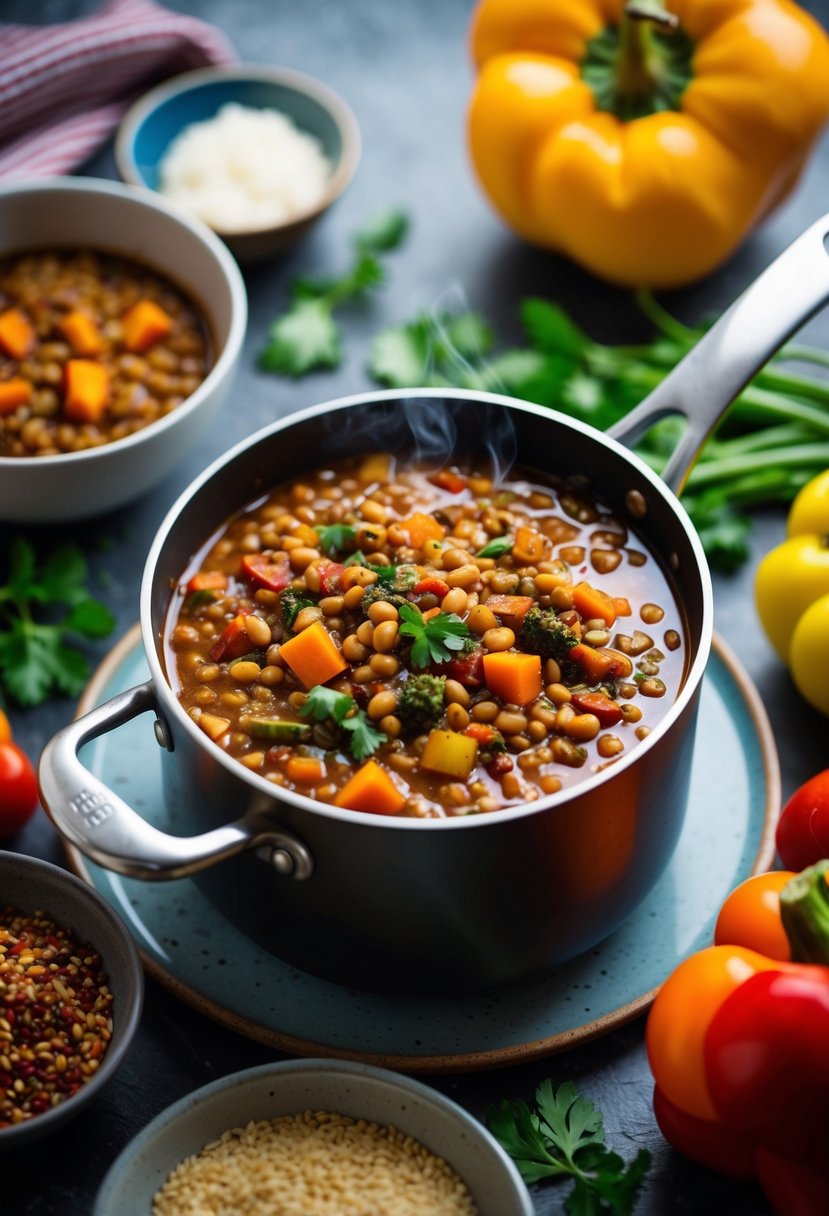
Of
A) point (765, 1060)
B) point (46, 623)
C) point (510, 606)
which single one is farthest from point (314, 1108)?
point (46, 623)

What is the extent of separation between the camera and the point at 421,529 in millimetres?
3311

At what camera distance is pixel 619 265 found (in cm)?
451

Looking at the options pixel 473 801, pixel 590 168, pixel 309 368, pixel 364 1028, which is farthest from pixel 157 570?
pixel 590 168

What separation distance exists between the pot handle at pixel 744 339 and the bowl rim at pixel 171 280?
1.34 meters

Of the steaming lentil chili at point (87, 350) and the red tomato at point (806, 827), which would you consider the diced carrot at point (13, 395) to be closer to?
the steaming lentil chili at point (87, 350)

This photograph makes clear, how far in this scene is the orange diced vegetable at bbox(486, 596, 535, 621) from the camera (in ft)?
9.93

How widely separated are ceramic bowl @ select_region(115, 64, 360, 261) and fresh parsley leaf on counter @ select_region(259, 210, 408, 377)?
0.22 meters

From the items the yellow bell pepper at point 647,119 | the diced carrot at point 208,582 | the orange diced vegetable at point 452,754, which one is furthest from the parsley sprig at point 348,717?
the yellow bell pepper at point 647,119

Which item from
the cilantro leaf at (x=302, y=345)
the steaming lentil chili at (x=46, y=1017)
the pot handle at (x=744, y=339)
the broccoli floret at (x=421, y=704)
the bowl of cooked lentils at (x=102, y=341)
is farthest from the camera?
the cilantro leaf at (x=302, y=345)

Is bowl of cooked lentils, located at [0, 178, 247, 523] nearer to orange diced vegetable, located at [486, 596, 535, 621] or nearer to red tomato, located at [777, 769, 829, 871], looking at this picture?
orange diced vegetable, located at [486, 596, 535, 621]

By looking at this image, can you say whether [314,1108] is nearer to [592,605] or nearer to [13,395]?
[592,605]

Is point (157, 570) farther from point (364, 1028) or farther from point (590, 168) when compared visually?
point (590, 168)

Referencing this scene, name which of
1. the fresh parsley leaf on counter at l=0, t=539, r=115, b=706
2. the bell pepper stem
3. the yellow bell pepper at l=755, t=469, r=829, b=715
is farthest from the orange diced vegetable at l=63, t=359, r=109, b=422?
the bell pepper stem

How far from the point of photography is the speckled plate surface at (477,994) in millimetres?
2910
